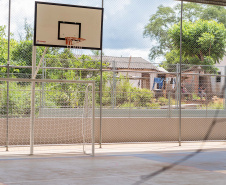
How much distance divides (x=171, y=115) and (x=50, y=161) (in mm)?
4847

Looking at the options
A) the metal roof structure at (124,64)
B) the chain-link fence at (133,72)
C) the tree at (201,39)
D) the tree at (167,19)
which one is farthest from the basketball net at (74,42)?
the tree at (201,39)

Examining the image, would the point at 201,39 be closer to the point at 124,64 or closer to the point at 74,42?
the point at 124,64

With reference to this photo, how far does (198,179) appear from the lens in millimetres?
5801

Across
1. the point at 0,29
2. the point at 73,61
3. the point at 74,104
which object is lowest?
the point at 74,104

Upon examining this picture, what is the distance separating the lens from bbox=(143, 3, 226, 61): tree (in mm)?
13266

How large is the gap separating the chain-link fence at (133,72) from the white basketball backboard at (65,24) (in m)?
0.73

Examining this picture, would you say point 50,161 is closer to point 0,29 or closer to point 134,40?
point 0,29

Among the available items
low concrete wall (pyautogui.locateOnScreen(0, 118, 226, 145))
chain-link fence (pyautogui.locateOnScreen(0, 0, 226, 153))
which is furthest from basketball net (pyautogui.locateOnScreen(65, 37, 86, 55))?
low concrete wall (pyautogui.locateOnScreen(0, 118, 226, 145))

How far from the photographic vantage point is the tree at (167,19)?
13.3 meters

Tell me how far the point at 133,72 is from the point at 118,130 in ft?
5.71

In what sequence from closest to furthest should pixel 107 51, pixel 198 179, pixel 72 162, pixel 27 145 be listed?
pixel 198 179
pixel 72 162
pixel 27 145
pixel 107 51

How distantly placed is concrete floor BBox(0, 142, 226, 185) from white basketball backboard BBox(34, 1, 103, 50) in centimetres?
222

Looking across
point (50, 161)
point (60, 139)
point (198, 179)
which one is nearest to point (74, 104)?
point (60, 139)

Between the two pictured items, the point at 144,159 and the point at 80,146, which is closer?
the point at 144,159
